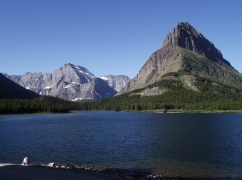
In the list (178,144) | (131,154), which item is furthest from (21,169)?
(178,144)

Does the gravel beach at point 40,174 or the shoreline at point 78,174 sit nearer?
the gravel beach at point 40,174

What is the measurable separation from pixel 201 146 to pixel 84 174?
4306cm

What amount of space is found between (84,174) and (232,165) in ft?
101

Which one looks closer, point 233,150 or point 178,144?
point 233,150

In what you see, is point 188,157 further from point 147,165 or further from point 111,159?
point 111,159

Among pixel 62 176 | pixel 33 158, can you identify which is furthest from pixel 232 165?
pixel 33 158

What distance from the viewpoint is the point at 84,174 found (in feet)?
140

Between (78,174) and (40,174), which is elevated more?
(40,174)

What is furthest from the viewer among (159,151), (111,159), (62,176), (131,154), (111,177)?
(159,151)

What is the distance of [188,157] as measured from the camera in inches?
2371

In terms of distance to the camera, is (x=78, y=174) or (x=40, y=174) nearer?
(x=40, y=174)

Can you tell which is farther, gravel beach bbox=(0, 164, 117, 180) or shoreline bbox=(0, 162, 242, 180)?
shoreline bbox=(0, 162, 242, 180)

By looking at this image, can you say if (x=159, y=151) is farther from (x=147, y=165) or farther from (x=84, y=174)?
(x=84, y=174)

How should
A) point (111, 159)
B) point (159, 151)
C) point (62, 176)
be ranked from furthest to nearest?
point (159, 151) < point (111, 159) < point (62, 176)
